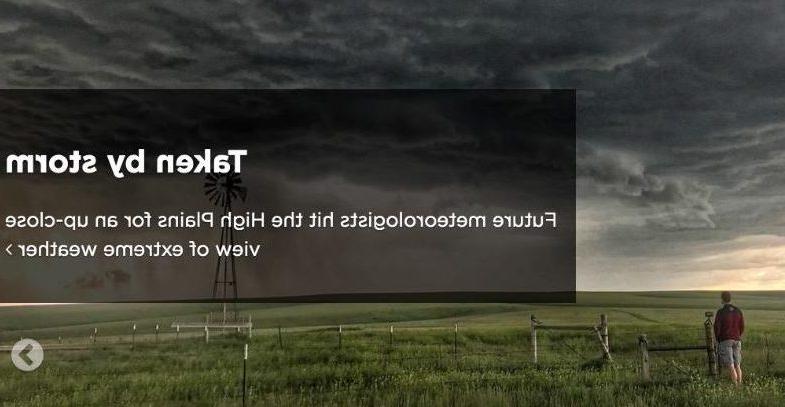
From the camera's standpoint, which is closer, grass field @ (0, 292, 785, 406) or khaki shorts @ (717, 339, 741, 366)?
grass field @ (0, 292, 785, 406)

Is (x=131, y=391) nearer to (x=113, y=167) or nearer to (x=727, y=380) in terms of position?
(x=113, y=167)

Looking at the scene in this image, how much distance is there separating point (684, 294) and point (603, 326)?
106650 millimetres

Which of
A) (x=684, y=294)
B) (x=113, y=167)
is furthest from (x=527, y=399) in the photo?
(x=684, y=294)

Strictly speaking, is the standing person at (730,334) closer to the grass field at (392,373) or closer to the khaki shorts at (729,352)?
the khaki shorts at (729,352)

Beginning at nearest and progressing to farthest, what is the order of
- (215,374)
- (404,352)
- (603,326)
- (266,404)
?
(266,404) < (215,374) < (603,326) < (404,352)

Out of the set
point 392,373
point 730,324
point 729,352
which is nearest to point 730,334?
point 730,324

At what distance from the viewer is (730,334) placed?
19.4 metres

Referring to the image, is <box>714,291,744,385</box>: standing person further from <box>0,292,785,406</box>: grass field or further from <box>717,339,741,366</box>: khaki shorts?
<box>0,292,785,406</box>: grass field

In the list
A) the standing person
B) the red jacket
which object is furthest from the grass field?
the red jacket

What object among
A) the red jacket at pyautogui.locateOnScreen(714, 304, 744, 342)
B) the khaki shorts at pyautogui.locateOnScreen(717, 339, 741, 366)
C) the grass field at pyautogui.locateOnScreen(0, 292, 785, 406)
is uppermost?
the red jacket at pyautogui.locateOnScreen(714, 304, 744, 342)

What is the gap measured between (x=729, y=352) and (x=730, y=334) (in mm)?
495

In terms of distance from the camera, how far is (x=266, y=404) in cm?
1716

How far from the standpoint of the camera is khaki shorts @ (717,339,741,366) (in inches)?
766

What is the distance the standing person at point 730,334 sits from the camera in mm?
19422
